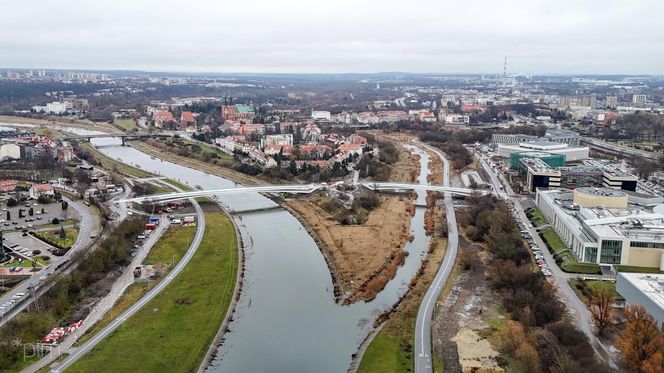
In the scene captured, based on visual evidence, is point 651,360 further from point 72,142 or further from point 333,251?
point 72,142

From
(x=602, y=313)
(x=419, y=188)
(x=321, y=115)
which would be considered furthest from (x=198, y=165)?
(x=602, y=313)

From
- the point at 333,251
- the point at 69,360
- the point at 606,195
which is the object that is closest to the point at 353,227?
the point at 333,251

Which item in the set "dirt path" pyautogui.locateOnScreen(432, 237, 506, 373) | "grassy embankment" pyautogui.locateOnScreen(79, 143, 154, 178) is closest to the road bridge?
"grassy embankment" pyautogui.locateOnScreen(79, 143, 154, 178)

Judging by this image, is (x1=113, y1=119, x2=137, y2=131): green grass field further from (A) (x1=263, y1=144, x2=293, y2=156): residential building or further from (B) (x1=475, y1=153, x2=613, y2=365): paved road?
(B) (x1=475, y1=153, x2=613, y2=365): paved road

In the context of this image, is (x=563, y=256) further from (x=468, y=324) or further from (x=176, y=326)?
(x=176, y=326)

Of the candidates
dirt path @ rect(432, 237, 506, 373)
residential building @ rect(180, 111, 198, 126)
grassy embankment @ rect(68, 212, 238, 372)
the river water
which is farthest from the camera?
residential building @ rect(180, 111, 198, 126)
